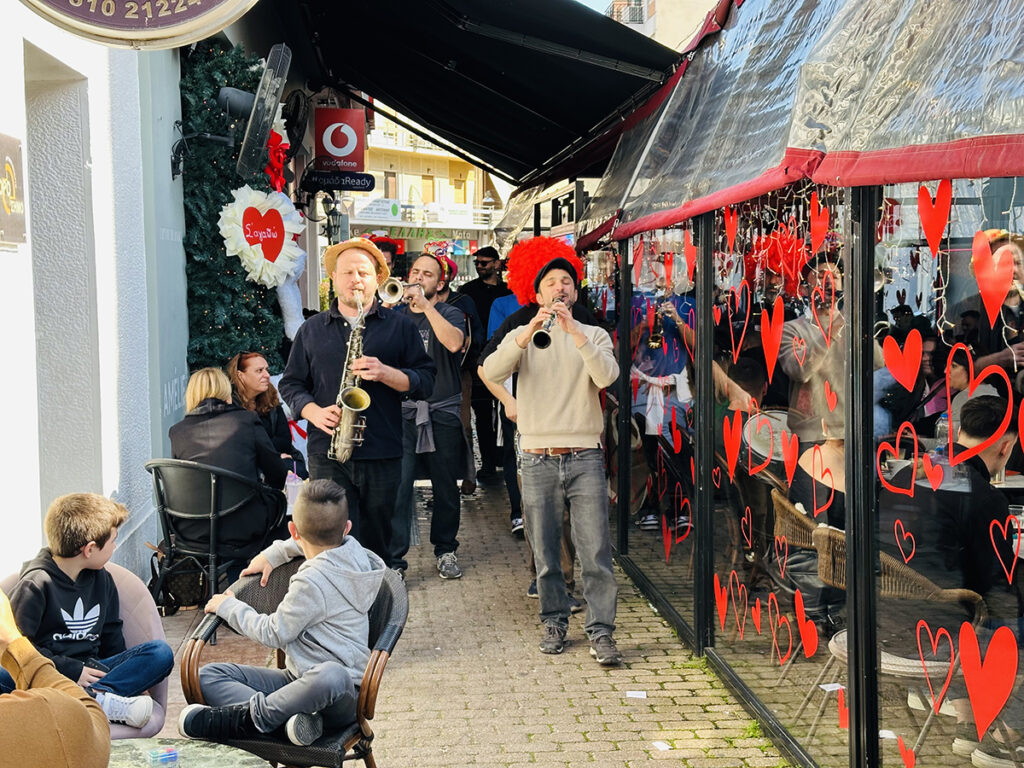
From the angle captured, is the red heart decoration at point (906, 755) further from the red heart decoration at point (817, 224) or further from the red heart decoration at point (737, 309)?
the red heart decoration at point (737, 309)

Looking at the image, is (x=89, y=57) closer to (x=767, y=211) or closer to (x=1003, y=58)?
(x=767, y=211)

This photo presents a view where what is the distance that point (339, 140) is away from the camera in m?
14.0

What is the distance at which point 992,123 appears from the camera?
2783 mm

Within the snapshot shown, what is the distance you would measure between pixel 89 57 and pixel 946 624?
190 inches

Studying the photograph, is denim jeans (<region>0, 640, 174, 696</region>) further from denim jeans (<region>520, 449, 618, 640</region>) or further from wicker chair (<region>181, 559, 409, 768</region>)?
denim jeans (<region>520, 449, 618, 640</region>)

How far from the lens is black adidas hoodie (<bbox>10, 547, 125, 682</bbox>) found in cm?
353

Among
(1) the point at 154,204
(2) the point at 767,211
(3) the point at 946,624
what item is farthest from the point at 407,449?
(3) the point at 946,624

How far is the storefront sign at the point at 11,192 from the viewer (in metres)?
4.27

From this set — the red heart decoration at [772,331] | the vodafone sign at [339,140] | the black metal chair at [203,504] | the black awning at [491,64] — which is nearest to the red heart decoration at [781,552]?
the red heart decoration at [772,331]

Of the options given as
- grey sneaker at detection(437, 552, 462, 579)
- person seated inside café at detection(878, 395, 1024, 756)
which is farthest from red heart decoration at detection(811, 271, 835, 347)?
grey sneaker at detection(437, 552, 462, 579)

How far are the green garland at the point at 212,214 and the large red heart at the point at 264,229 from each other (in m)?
0.25

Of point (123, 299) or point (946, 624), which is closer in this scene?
point (946, 624)

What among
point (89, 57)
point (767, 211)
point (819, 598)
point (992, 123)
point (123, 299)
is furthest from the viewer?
point (123, 299)

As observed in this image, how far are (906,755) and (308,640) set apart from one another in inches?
73.5
